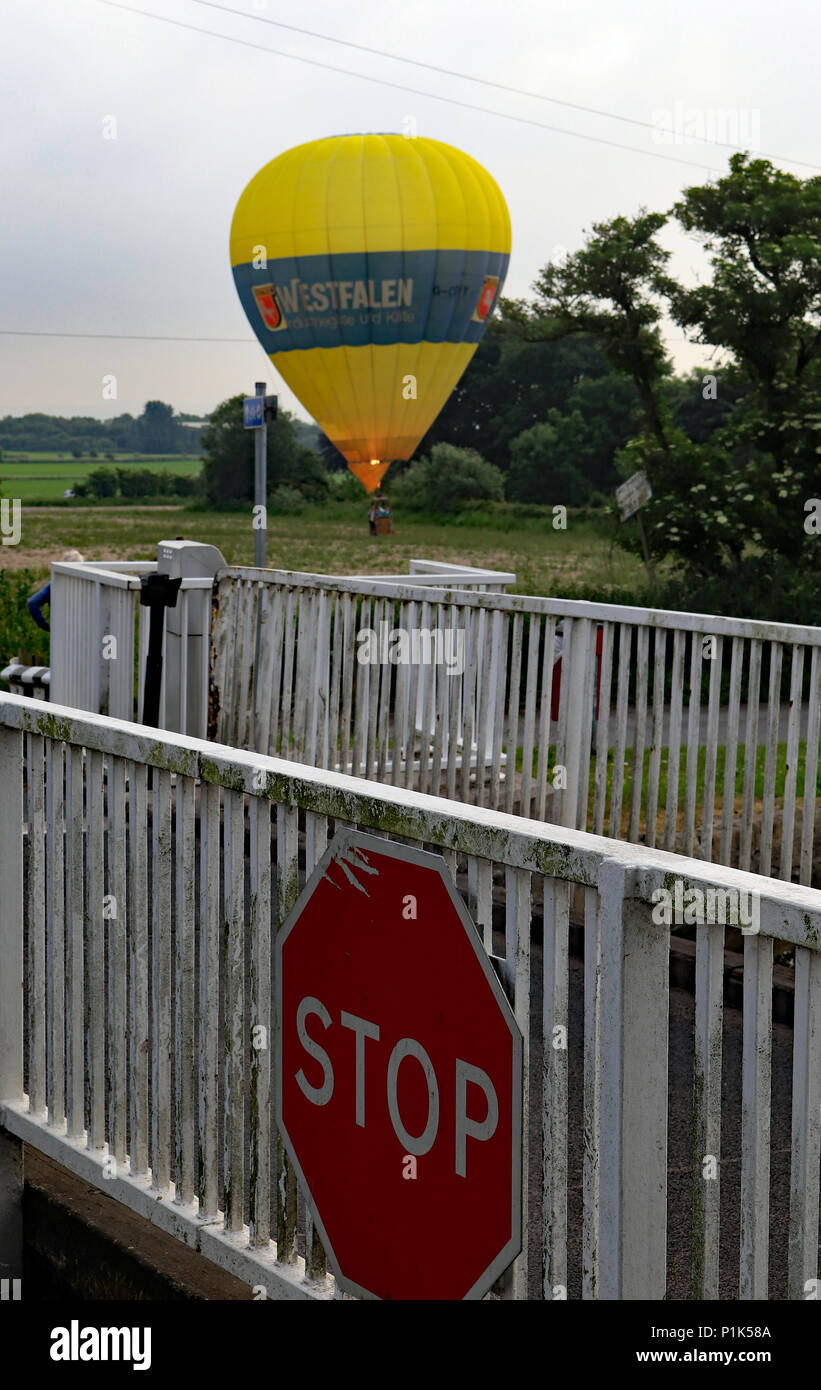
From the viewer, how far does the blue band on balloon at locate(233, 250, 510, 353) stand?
30.5 metres

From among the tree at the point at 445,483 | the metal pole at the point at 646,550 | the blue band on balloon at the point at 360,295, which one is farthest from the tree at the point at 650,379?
the tree at the point at 445,483

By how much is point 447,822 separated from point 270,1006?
70cm

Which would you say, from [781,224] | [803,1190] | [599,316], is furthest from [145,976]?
[599,316]

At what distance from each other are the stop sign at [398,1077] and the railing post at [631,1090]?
0.58 ft

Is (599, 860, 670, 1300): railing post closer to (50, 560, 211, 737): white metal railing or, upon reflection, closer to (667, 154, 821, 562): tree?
(50, 560, 211, 737): white metal railing

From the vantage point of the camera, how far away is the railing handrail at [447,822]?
2115 mm

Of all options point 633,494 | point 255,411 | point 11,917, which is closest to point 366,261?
point 255,411

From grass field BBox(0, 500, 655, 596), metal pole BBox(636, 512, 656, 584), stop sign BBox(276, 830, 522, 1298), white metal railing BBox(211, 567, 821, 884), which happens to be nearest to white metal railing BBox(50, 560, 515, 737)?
white metal railing BBox(211, 567, 821, 884)

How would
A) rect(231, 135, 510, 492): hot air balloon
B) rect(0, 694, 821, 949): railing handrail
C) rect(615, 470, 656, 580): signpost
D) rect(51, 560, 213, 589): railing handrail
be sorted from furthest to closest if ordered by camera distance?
rect(231, 135, 510, 492): hot air balloon
rect(615, 470, 656, 580): signpost
rect(51, 560, 213, 589): railing handrail
rect(0, 694, 821, 949): railing handrail

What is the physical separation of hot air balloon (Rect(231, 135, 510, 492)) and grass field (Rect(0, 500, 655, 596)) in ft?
21.1

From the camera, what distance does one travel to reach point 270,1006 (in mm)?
3086

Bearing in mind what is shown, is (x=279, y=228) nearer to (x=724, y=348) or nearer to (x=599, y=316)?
(x=599, y=316)

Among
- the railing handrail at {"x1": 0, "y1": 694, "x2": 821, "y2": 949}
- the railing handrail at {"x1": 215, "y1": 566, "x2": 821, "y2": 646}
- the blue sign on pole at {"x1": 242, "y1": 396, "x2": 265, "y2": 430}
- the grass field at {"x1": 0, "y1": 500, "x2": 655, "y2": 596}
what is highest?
the blue sign on pole at {"x1": 242, "y1": 396, "x2": 265, "y2": 430}
